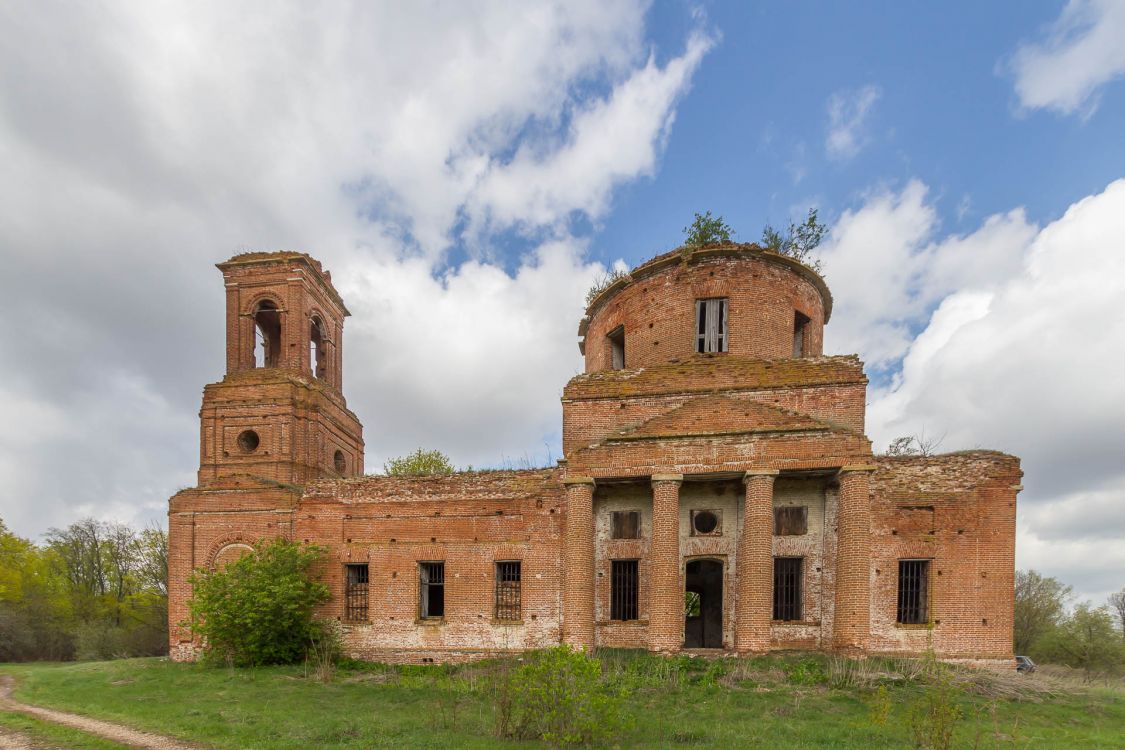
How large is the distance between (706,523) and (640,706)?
18.6 ft

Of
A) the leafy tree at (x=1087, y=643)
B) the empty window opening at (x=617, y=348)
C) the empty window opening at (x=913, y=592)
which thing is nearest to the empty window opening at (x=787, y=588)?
the empty window opening at (x=913, y=592)

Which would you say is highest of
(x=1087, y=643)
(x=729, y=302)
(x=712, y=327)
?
(x=729, y=302)

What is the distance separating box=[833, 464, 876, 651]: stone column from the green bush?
731 cm

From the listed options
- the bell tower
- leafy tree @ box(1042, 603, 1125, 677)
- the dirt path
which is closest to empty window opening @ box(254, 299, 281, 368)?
the bell tower

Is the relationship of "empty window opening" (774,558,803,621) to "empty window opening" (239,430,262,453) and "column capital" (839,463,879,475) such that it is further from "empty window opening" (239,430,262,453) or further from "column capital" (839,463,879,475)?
"empty window opening" (239,430,262,453)

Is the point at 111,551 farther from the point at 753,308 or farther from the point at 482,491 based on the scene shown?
the point at 753,308

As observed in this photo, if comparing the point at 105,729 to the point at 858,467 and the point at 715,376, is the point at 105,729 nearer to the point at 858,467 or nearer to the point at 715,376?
the point at 715,376

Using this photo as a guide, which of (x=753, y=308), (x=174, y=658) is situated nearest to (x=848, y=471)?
(x=753, y=308)

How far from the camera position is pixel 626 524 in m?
14.9

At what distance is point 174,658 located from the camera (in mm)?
15805

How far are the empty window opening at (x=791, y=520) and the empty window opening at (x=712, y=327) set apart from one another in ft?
15.9

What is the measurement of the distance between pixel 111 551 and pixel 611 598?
37.7 meters

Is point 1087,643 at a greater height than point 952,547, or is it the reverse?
point 952,547

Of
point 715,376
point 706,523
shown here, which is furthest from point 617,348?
point 706,523
